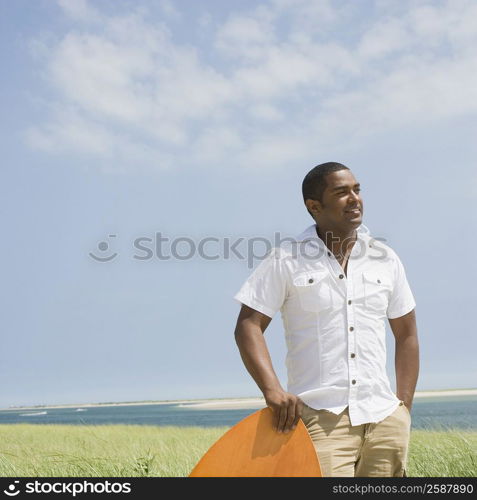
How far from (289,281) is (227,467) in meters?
1.02

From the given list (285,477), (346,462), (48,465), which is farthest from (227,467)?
(48,465)

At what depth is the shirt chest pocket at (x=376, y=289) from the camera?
3.52 m

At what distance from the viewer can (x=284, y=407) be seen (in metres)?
3.22

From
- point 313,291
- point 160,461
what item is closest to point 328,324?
point 313,291

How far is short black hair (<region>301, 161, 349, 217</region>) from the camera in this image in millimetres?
3605

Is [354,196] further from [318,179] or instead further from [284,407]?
[284,407]

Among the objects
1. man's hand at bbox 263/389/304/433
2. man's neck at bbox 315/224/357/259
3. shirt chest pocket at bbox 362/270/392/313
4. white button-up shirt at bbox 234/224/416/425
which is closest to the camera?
man's hand at bbox 263/389/304/433

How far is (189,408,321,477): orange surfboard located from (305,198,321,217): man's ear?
1142 mm

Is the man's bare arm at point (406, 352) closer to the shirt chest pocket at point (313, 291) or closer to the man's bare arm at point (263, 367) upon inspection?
the shirt chest pocket at point (313, 291)

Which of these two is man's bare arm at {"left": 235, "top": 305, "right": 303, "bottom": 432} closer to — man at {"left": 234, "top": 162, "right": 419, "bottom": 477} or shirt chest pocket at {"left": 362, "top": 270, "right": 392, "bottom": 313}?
man at {"left": 234, "top": 162, "right": 419, "bottom": 477}

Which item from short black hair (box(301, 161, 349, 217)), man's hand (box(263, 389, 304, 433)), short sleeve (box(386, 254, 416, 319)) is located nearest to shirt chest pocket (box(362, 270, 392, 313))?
short sleeve (box(386, 254, 416, 319))

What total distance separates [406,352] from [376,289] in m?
0.49

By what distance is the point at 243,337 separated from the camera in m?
3.34
